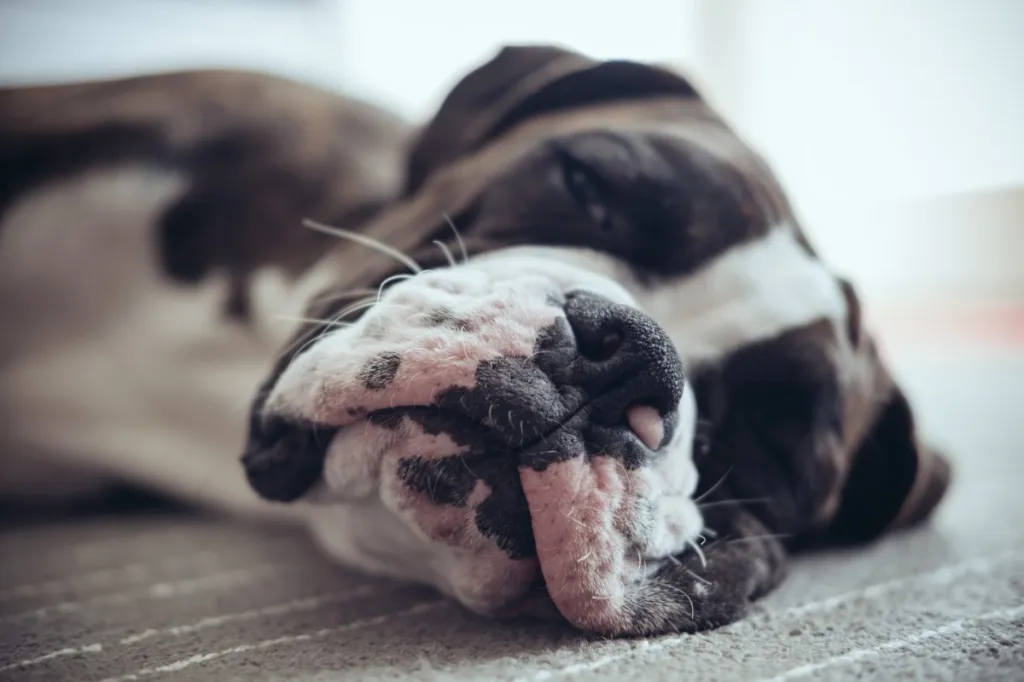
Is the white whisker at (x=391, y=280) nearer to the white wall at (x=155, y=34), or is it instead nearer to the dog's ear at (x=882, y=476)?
the dog's ear at (x=882, y=476)

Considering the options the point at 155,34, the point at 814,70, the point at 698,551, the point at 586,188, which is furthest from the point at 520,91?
the point at 155,34

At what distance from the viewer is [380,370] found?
0.74 m

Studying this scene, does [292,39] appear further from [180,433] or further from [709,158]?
[709,158]

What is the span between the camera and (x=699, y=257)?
0.97 m

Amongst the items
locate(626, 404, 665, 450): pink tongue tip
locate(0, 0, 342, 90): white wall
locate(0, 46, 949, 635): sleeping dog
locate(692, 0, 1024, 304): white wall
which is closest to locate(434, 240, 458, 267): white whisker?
locate(0, 46, 949, 635): sleeping dog

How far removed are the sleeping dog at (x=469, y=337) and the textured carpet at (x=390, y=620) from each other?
0.04 meters

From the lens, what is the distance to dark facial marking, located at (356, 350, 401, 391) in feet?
2.39

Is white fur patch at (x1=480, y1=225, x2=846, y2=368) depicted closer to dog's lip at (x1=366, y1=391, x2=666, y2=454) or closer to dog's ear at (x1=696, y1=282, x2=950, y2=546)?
dog's ear at (x1=696, y1=282, x2=950, y2=546)

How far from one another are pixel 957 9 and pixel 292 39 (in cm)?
239

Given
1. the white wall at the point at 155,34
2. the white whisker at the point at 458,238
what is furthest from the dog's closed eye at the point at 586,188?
the white wall at the point at 155,34

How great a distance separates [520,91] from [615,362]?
1.71ft

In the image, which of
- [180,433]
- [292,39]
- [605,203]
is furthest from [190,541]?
[292,39]

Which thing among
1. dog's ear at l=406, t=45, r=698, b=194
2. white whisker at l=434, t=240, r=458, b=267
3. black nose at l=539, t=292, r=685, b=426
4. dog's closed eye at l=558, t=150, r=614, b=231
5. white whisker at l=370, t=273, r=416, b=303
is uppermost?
dog's ear at l=406, t=45, r=698, b=194

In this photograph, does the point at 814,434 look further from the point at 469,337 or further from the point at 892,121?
the point at 892,121
